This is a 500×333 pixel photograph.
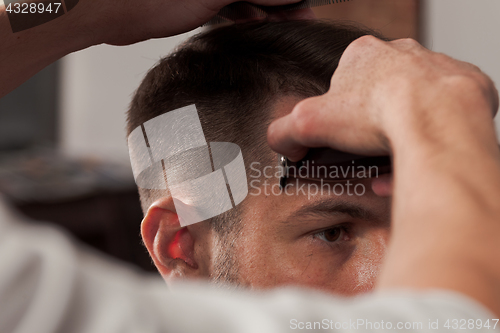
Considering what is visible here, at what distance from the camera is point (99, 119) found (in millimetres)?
2215

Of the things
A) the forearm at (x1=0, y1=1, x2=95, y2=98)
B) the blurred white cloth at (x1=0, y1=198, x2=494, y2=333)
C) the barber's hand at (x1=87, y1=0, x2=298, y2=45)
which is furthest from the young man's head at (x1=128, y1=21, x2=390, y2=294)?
the blurred white cloth at (x1=0, y1=198, x2=494, y2=333)

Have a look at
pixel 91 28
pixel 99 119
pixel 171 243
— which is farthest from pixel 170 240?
pixel 99 119

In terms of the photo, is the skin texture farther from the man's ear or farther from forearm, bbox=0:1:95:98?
forearm, bbox=0:1:95:98

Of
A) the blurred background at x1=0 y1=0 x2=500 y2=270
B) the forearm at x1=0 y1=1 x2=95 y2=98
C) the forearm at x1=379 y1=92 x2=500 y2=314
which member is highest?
the forearm at x1=0 y1=1 x2=95 y2=98

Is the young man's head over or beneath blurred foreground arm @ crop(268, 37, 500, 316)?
beneath

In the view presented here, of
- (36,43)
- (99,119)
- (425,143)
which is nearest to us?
(425,143)

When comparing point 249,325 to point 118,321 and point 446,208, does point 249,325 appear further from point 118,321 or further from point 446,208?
point 446,208

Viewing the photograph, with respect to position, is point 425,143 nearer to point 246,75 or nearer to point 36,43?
point 246,75

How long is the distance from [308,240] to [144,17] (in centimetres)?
58

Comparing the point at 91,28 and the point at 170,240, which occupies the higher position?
the point at 91,28

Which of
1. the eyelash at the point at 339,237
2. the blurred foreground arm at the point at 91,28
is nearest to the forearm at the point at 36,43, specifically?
the blurred foreground arm at the point at 91,28

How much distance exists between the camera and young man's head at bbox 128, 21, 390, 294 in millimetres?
889

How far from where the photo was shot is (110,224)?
201 cm

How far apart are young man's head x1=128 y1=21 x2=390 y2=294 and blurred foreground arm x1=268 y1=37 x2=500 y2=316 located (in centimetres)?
30
